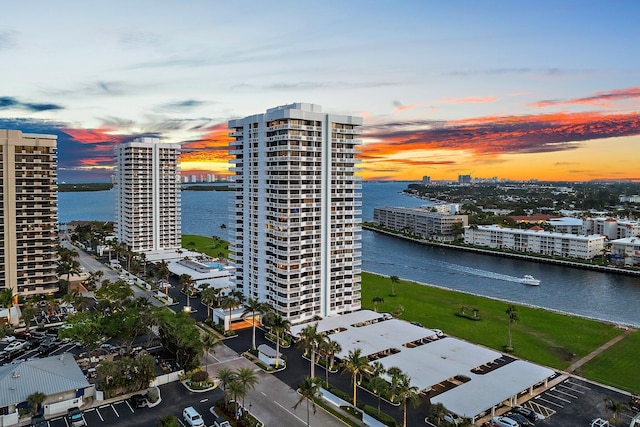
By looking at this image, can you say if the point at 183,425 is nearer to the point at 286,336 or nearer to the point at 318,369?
the point at 318,369

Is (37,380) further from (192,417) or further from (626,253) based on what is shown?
(626,253)

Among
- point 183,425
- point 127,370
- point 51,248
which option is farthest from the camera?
point 51,248

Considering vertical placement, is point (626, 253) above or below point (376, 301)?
above

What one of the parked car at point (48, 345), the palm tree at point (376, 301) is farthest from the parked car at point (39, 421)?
the palm tree at point (376, 301)

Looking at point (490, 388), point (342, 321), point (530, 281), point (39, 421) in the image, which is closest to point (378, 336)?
point (342, 321)

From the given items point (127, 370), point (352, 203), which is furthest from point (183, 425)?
point (352, 203)

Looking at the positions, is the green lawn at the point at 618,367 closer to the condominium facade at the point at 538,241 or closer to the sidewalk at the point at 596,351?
the sidewalk at the point at 596,351
